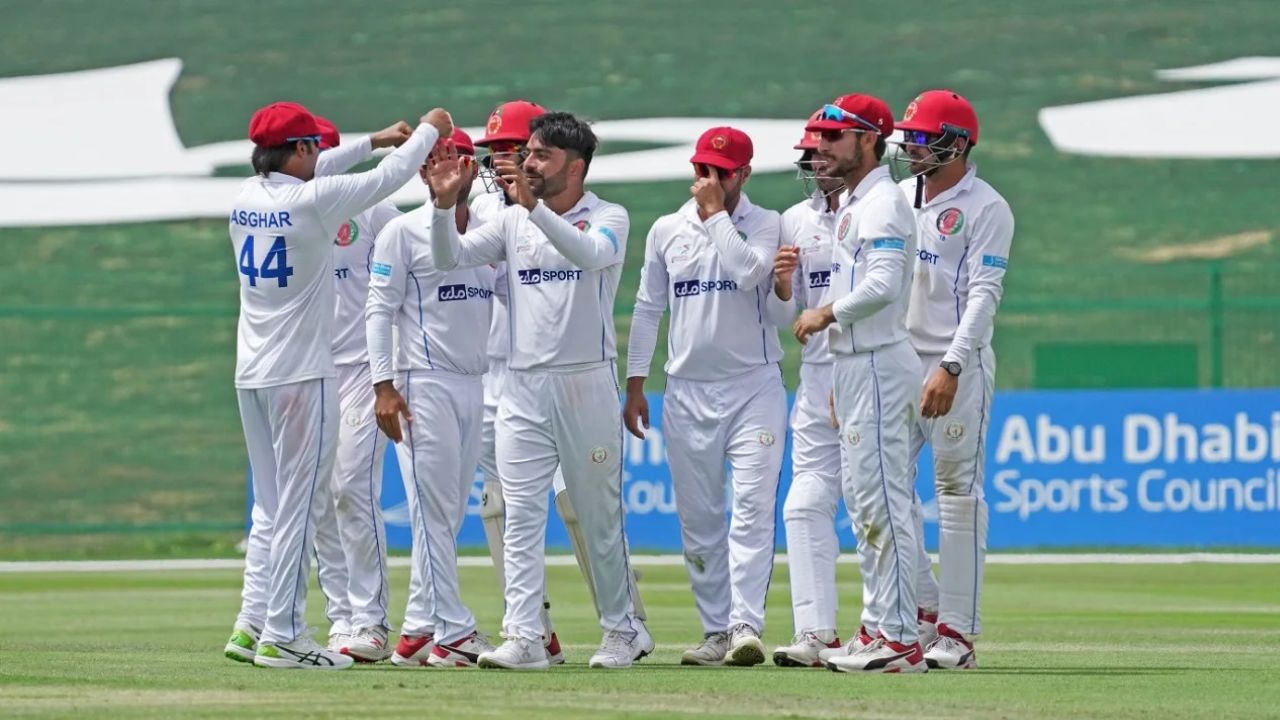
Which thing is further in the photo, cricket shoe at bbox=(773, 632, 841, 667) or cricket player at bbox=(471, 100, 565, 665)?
cricket player at bbox=(471, 100, 565, 665)

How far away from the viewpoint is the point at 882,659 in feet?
26.1

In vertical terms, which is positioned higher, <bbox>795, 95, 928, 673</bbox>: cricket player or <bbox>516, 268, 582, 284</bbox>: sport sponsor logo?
<bbox>516, 268, 582, 284</bbox>: sport sponsor logo

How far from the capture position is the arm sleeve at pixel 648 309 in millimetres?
8969

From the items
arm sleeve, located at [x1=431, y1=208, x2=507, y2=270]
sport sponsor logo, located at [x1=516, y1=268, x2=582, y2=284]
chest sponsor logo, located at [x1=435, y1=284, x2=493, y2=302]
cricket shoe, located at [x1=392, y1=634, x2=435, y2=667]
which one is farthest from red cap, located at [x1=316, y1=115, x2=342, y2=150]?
cricket shoe, located at [x1=392, y1=634, x2=435, y2=667]

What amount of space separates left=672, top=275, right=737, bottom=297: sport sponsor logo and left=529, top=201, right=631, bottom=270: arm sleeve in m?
0.58

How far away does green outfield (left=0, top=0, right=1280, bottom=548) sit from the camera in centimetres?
2712

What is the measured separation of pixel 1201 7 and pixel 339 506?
24.9 metres

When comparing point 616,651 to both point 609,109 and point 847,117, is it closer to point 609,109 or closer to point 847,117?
point 847,117

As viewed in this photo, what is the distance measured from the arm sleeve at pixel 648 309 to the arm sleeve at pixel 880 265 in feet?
4.07

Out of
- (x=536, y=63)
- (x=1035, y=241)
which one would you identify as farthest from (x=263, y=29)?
(x=1035, y=241)

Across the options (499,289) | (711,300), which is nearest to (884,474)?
(711,300)

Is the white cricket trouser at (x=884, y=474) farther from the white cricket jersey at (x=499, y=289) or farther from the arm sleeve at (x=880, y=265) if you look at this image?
the white cricket jersey at (x=499, y=289)

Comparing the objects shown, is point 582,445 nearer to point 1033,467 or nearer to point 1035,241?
point 1033,467

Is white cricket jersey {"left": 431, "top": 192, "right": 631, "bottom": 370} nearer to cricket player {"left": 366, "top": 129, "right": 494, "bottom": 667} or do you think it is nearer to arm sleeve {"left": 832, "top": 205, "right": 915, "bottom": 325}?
cricket player {"left": 366, "top": 129, "right": 494, "bottom": 667}
